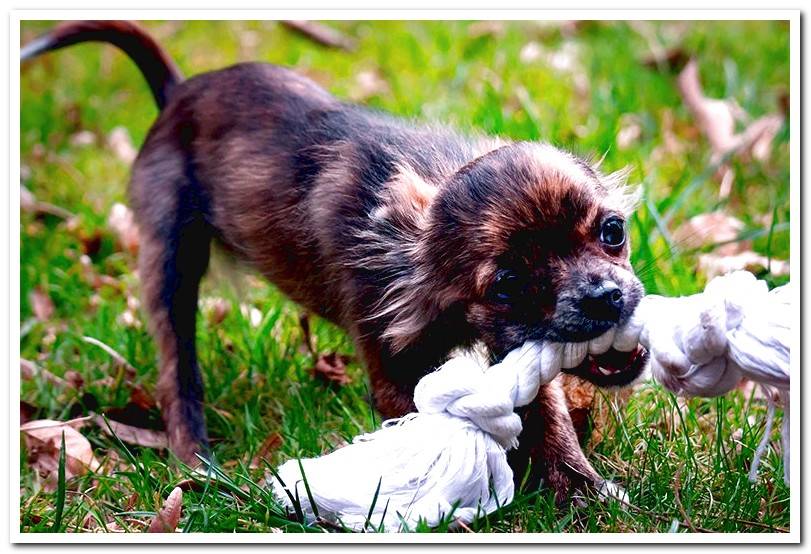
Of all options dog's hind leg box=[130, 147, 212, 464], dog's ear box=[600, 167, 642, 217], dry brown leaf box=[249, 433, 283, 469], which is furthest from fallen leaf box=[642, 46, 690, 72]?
dry brown leaf box=[249, 433, 283, 469]

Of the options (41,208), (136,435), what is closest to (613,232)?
(136,435)

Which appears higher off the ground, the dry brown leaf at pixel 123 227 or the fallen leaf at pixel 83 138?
the fallen leaf at pixel 83 138

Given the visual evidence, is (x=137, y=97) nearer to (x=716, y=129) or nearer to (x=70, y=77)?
(x=70, y=77)

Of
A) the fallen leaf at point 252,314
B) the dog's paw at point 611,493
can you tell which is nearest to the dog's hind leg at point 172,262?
the fallen leaf at point 252,314

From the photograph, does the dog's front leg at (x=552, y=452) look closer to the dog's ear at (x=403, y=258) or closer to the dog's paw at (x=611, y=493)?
the dog's paw at (x=611, y=493)

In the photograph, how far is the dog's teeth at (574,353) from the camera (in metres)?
3.04

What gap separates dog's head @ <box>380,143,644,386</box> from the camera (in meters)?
3.00

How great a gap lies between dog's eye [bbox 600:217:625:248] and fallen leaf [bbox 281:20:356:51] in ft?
13.6

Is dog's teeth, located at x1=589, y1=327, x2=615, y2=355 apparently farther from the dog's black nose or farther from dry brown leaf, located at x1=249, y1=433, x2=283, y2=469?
dry brown leaf, located at x1=249, y1=433, x2=283, y2=469

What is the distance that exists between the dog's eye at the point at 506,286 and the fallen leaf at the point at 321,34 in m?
4.23

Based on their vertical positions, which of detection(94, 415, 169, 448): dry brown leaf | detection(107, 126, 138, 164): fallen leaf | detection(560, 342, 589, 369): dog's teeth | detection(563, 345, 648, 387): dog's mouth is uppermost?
detection(560, 342, 589, 369): dog's teeth

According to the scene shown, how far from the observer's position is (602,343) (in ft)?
9.98

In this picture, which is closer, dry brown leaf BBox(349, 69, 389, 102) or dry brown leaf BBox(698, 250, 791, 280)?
dry brown leaf BBox(698, 250, 791, 280)
